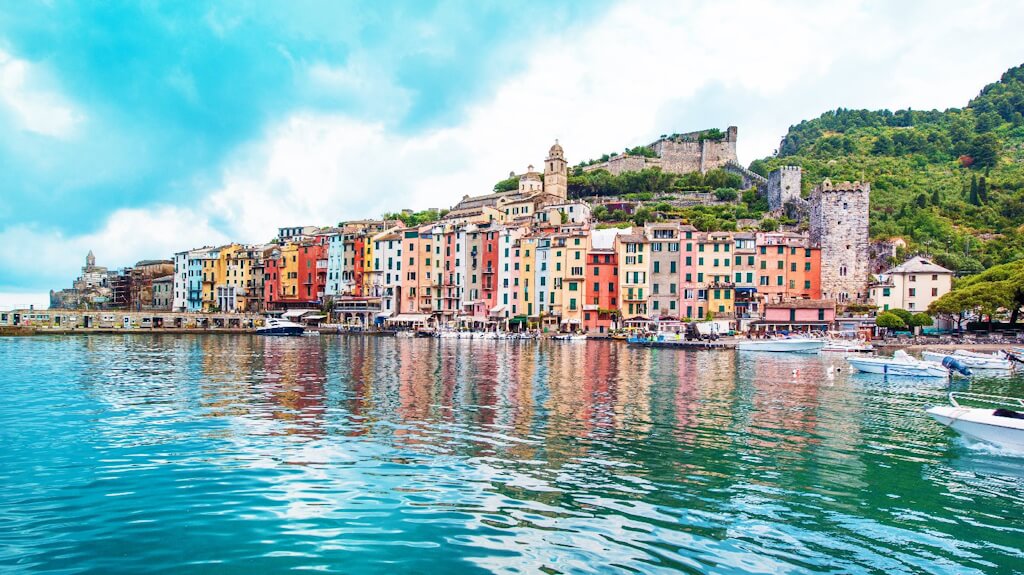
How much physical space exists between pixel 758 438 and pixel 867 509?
591 centimetres

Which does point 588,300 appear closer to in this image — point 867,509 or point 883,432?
point 883,432

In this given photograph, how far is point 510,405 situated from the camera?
71.3ft

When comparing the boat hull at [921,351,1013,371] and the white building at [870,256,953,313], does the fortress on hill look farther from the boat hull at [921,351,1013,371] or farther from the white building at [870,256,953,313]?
the boat hull at [921,351,1013,371]

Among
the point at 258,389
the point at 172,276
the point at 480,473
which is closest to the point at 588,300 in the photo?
the point at 258,389

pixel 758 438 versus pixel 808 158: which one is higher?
pixel 808 158

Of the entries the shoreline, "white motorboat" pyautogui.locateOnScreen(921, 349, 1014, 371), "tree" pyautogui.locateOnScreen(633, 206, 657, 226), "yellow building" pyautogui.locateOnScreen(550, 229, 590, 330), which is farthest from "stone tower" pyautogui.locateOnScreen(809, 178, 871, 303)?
"white motorboat" pyautogui.locateOnScreen(921, 349, 1014, 371)

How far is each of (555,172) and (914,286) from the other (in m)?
54.5

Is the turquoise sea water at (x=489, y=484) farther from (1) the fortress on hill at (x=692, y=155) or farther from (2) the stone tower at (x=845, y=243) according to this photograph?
(1) the fortress on hill at (x=692, y=155)

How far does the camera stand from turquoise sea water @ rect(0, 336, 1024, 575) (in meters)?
8.53

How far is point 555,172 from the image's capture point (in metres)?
107

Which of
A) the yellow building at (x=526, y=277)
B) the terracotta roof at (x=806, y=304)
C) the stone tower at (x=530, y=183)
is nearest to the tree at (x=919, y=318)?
the terracotta roof at (x=806, y=304)

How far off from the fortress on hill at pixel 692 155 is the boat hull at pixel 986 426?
339ft

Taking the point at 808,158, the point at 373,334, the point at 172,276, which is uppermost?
the point at 808,158

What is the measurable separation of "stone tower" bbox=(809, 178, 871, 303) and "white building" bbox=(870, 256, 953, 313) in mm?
4423
